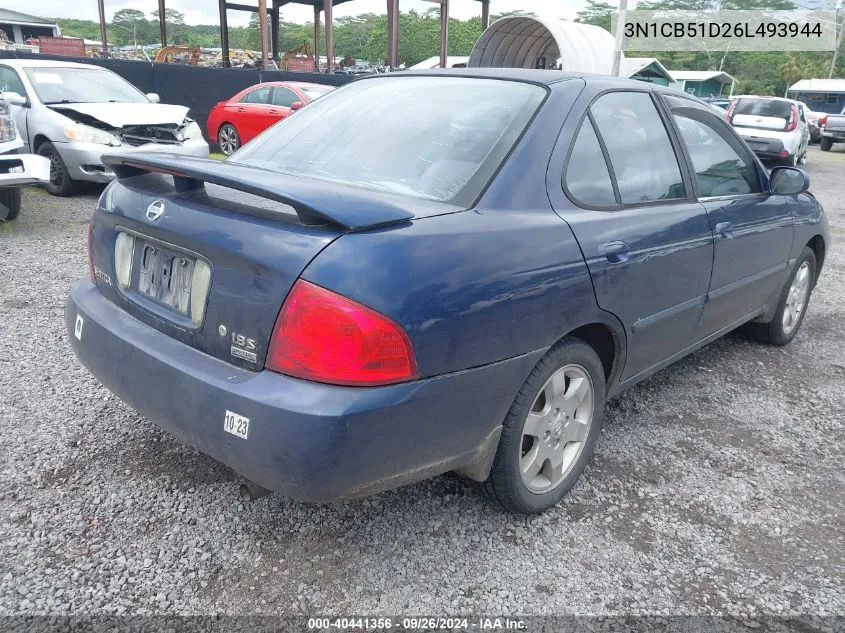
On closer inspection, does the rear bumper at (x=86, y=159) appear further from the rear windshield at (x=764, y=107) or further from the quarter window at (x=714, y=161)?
the rear windshield at (x=764, y=107)

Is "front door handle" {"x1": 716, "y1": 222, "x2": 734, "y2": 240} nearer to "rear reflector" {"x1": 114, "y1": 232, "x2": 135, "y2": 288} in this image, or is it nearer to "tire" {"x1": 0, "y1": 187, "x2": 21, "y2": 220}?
"rear reflector" {"x1": 114, "y1": 232, "x2": 135, "y2": 288}

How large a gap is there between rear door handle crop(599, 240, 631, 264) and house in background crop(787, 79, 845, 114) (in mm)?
37149

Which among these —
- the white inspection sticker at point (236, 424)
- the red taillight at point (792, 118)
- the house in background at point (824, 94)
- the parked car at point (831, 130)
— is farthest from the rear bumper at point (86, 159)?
the house in background at point (824, 94)

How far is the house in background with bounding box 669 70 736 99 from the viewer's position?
51.2 meters

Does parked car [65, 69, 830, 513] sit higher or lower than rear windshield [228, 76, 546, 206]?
lower

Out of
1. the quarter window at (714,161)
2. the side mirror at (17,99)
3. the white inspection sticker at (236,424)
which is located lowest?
the white inspection sticker at (236,424)

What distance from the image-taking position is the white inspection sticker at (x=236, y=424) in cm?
183

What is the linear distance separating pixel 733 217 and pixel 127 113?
695cm

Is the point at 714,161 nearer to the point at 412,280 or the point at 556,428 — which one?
the point at 556,428

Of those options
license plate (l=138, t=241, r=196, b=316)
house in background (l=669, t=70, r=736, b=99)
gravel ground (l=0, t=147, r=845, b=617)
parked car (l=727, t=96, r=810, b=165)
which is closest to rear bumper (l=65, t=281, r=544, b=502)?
license plate (l=138, t=241, r=196, b=316)

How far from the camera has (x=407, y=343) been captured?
1804mm

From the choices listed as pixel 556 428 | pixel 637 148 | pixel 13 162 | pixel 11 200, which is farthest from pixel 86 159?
pixel 556 428

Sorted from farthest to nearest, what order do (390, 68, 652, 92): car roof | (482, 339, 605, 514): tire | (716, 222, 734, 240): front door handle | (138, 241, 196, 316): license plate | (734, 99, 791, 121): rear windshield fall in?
(734, 99, 791, 121): rear windshield → (716, 222, 734, 240): front door handle → (390, 68, 652, 92): car roof → (482, 339, 605, 514): tire → (138, 241, 196, 316): license plate

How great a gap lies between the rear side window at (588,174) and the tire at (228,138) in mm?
11072
